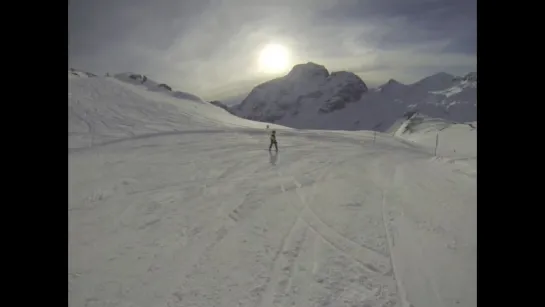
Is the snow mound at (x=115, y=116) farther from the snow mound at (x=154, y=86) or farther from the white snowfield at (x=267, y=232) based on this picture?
the snow mound at (x=154, y=86)

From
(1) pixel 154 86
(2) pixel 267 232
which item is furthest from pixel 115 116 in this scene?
(2) pixel 267 232

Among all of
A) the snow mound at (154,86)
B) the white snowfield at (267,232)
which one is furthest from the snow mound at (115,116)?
the snow mound at (154,86)

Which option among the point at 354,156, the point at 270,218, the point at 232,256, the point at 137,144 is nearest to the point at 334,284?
the point at 232,256

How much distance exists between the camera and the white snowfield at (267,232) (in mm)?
5930

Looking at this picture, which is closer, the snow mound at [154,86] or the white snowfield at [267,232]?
the white snowfield at [267,232]

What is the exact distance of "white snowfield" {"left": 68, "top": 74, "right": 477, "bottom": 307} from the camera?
5.93 metres

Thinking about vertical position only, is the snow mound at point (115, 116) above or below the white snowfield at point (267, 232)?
above

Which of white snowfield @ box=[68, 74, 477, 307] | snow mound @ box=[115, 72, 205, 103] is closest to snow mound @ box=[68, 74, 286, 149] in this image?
white snowfield @ box=[68, 74, 477, 307]

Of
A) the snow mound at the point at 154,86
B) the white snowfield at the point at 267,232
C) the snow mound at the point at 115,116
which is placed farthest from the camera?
the snow mound at the point at 154,86

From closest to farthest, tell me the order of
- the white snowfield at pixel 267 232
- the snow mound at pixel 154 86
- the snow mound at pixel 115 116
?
the white snowfield at pixel 267 232
the snow mound at pixel 115 116
the snow mound at pixel 154 86

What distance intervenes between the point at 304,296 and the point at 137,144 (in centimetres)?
1913

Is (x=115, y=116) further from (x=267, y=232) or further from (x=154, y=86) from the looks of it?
(x=267, y=232)
